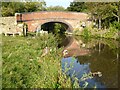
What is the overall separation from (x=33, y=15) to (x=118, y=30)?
10525 millimetres

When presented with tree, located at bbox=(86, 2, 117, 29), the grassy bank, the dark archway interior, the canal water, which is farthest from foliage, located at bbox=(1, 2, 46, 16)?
the grassy bank

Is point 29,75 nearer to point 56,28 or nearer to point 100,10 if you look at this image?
point 100,10

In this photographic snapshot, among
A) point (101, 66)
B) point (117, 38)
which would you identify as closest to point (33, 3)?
point (117, 38)

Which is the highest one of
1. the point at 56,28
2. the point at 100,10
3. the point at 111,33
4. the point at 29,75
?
the point at 100,10

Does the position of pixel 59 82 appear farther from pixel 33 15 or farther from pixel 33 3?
pixel 33 3

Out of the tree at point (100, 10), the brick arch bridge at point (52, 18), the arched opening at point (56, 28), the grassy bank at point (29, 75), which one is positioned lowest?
the arched opening at point (56, 28)

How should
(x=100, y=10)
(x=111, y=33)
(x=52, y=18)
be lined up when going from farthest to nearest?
(x=52, y=18), (x=100, y=10), (x=111, y=33)

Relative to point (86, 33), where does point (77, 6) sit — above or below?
above

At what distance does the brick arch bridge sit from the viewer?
31.8 meters

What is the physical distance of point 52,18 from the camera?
32750mm

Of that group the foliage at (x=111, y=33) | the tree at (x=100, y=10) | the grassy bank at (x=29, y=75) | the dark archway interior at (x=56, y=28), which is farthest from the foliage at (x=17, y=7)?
the grassy bank at (x=29, y=75)

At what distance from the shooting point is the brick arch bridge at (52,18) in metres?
31.8

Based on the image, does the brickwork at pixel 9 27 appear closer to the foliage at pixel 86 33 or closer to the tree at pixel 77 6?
the foliage at pixel 86 33

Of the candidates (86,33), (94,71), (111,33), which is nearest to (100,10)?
(111,33)
